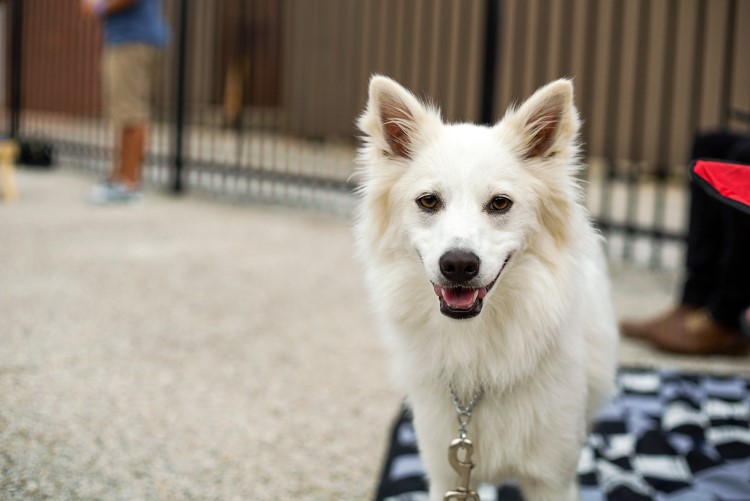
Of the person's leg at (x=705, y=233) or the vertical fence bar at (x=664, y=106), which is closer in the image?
the person's leg at (x=705, y=233)

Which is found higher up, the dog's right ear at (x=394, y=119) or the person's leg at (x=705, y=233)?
the dog's right ear at (x=394, y=119)

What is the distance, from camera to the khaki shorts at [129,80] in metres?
7.50

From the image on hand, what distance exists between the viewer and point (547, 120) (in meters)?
2.16

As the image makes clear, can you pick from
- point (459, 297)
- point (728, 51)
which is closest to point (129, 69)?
point (728, 51)

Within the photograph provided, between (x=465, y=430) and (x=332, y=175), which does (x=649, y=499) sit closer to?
(x=465, y=430)

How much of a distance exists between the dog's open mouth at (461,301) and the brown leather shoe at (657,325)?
2383mm

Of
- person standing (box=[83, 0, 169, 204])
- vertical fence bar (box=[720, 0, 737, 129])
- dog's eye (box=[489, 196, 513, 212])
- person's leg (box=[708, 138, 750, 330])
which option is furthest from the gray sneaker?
dog's eye (box=[489, 196, 513, 212])

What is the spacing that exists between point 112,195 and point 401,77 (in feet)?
12.0

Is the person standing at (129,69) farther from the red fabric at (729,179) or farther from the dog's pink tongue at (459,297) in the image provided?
the red fabric at (729,179)

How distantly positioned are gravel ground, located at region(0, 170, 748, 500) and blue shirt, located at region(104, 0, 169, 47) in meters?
1.98

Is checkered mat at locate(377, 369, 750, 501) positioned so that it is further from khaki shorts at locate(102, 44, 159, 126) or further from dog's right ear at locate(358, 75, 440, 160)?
khaki shorts at locate(102, 44, 159, 126)

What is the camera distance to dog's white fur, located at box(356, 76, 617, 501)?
2037 mm

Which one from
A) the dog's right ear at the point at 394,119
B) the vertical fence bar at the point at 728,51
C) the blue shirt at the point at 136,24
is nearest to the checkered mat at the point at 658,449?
the dog's right ear at the point at 394,119

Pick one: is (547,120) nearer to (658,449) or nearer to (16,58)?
(658,449)
